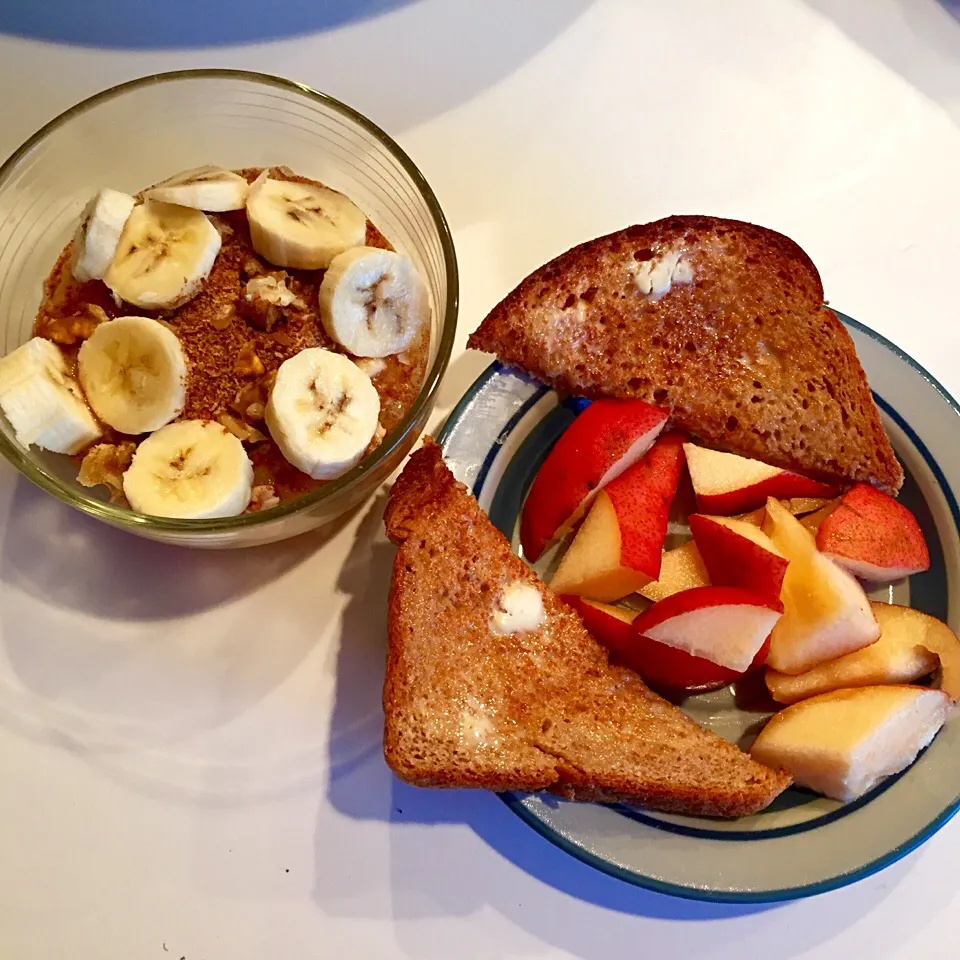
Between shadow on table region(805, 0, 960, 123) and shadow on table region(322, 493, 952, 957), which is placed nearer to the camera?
shadow on table region(322, 493, 952, 957)

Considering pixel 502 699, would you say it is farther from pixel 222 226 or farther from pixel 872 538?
pixel 222 226

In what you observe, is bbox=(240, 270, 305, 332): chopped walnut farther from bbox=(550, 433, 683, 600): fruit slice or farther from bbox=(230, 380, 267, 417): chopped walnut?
bbox=(550, 433, 683, 600): fruit slice

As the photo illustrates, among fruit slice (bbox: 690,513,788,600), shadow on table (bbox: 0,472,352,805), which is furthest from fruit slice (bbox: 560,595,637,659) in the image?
shadow on table (bbox: 0,472,352,805)

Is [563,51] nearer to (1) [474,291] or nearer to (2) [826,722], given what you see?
(1) [474,291]

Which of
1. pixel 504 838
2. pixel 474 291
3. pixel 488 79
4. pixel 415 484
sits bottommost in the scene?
pixel 504 838

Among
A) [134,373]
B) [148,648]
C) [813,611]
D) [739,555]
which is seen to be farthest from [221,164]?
[813,611]

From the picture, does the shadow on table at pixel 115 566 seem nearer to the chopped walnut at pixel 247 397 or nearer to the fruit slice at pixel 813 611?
the chopped walnut at pixel 247 397

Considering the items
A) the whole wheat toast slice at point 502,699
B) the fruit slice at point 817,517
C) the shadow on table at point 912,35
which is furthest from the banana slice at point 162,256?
the shadow on table at point 912,35

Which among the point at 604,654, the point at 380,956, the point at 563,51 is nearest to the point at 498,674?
the point at 604,654
